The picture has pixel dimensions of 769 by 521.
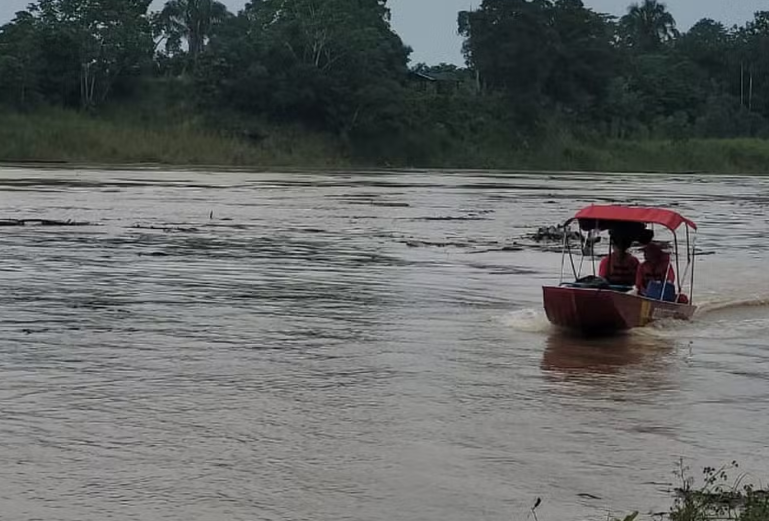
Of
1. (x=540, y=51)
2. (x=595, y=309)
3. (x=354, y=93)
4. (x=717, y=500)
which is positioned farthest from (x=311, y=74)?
(x=717, y=500)

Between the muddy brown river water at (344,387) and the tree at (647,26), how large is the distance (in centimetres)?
9458

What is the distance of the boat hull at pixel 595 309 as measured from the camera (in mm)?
13648

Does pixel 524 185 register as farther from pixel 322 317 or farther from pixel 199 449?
pixel 199 449

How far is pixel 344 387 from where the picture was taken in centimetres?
1107

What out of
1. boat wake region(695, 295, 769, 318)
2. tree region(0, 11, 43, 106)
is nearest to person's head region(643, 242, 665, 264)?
boat wake region(695, 295, 769, 318)

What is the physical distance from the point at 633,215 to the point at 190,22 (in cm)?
8075

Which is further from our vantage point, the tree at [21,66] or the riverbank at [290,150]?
the riverbank at [290,150]

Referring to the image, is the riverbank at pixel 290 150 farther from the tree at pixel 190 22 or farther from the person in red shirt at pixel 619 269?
the person in red shirt at pixel 619 269

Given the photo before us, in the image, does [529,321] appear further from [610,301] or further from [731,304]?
[731,304]

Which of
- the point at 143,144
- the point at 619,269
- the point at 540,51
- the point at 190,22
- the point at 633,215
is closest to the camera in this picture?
the point at 633,215

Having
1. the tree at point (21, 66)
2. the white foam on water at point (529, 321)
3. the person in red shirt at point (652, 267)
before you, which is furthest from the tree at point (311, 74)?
the person in red shirt at point (652, 267)

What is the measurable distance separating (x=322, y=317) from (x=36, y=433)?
624 cm

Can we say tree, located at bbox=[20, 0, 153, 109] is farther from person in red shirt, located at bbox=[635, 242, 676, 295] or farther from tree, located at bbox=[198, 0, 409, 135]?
person in red shirt, located at bbox=[635, 242, 676, 295]

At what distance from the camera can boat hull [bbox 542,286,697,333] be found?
1365cm
